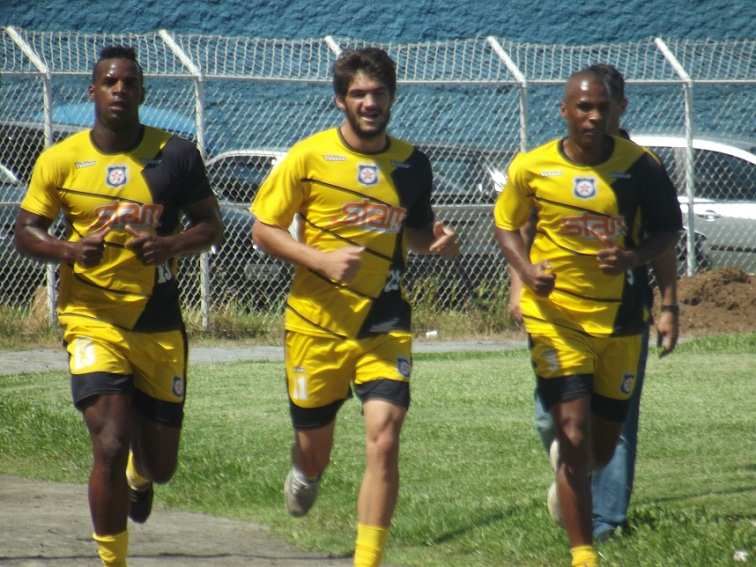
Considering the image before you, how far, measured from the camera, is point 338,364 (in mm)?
6230

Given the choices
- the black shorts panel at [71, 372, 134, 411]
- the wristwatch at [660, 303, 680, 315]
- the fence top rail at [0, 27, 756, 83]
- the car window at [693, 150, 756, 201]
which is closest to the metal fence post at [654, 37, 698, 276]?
the car window at [693, 150, 756, 201]

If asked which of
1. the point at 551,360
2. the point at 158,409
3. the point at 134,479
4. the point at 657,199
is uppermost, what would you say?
the point at 657,199

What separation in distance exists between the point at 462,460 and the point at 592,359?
276 centimetres

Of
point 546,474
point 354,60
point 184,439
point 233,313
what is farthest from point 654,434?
point 233,313

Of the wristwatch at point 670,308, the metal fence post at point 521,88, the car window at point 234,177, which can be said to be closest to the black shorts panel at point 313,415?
the wristwatch at point 670,308

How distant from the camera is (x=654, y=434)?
386 inches

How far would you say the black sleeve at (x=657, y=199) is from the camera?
20.8 feet

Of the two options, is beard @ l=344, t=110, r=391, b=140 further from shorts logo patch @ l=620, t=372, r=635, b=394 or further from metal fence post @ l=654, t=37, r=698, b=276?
metal fence post @ l=654, t=37, r=698, b=276

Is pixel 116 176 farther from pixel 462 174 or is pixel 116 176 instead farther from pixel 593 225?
pixel 462 174

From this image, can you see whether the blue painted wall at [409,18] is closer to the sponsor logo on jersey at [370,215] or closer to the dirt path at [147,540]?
the dirt path at [147,540]

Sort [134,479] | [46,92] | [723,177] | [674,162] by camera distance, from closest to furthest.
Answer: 1. [134,479]
2. [46,92]
3. [674,162]
4. [723,177]

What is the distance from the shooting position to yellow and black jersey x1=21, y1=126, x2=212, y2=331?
20.2 feet

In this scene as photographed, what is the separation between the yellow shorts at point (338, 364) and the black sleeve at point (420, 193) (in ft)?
1.55

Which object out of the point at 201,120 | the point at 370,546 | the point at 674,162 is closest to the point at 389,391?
the point at 370,546
